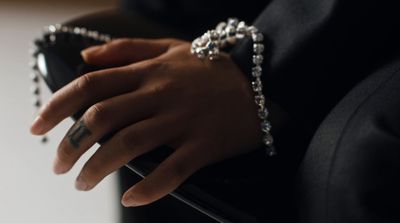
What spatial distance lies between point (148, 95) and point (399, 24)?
23cm

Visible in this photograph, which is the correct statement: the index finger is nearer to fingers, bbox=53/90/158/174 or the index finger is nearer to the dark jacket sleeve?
fingers, bbox=53/90/158/174

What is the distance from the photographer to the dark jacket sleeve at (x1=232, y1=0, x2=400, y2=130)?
530 millimetres

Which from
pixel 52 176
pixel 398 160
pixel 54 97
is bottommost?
pixel 52 176

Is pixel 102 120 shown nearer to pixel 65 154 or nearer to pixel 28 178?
pixel 65 154

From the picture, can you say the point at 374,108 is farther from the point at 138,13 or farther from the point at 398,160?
the point at 138,13

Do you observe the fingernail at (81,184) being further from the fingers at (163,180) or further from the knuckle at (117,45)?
the knuckle at (117,45)

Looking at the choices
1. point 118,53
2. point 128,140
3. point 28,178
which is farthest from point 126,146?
point 28,178

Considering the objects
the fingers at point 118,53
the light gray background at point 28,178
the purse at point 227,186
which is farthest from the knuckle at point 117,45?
the light gray background at point 28,178

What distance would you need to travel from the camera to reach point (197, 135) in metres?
0.50

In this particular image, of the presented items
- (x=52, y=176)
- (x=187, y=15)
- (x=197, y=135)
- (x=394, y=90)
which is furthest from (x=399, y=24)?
(x=52, y=176)

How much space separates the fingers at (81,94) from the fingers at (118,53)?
0.08m

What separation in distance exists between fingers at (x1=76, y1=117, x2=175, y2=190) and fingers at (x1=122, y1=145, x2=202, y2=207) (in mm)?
20

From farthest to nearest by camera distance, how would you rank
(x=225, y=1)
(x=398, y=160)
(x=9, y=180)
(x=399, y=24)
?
A: (x=9, y=180), (x=225, y=1), (x=399, y=24), (x=398, y=160)

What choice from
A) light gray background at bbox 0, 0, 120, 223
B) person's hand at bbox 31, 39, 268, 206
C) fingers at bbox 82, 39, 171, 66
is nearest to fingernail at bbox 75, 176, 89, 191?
person's hand at bbox 31, 39, 268, 206
